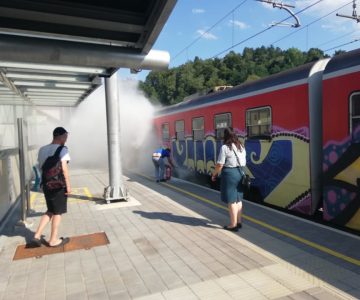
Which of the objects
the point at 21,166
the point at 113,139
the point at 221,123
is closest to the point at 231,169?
the point at 113,139

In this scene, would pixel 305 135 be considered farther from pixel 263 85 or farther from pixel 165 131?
pixel 165 131

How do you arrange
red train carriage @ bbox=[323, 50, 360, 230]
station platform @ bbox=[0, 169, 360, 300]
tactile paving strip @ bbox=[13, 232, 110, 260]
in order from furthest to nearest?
red train carriage @ bbox=[323, 50, 360, 230] < tactile paving strip @ bbox=[13, 232, 110, 260] < station platform @ bbox=[0, 169, 360, 300]

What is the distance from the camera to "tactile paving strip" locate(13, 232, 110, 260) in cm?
526

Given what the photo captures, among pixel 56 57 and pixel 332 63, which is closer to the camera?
pixel 56 57

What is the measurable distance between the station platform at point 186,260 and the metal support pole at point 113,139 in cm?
95

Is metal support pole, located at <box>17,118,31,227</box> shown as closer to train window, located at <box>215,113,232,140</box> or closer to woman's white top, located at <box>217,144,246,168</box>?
woman's white top, located at <box>217,144,246,168</box>

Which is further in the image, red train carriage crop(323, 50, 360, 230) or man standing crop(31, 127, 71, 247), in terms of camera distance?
red train carriage crop(323, 50, 360, 230)

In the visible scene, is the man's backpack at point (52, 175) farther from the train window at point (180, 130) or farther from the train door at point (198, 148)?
the train window at point (180, 130)

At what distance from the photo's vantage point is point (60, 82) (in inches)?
313

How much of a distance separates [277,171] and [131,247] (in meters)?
3.44

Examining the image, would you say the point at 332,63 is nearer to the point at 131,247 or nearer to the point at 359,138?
the point at 359,138

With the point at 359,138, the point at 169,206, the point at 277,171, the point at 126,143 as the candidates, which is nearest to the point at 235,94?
the point at 277,171

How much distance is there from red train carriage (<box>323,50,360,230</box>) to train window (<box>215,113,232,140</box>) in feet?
11.2

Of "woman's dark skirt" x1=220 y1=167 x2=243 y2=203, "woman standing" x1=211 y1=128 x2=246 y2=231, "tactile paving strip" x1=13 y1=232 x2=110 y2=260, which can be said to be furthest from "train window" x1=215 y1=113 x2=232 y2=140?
"tactile paving strip" x1=13 y1=232 x2=110 y2=260
